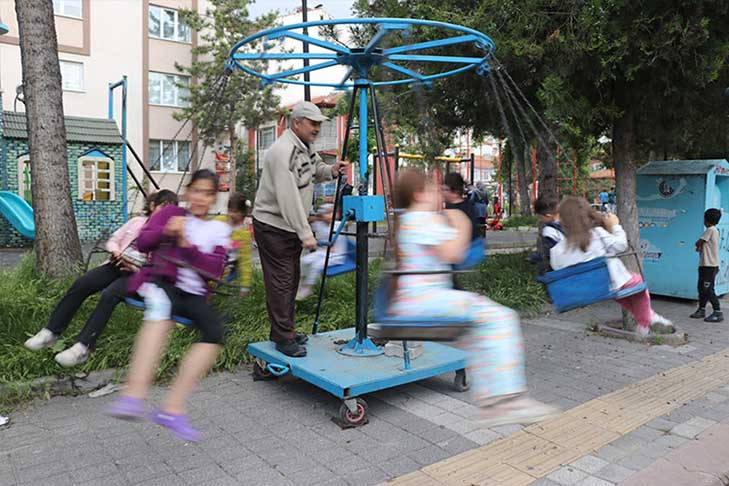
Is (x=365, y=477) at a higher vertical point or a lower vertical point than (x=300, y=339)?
lower

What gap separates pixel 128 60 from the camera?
25.4 m

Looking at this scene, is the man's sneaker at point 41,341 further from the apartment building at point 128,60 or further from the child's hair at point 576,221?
the apartment building at point 128,60

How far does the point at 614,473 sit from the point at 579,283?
3.85 ft

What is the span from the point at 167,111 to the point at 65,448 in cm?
2528

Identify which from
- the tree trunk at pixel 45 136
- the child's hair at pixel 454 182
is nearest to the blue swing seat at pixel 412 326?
the child's hair at pixel 454 182

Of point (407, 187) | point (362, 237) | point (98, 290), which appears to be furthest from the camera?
point (362, 237)

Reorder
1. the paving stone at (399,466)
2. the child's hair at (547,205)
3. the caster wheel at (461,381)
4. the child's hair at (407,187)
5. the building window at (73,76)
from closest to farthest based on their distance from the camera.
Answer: the child's hair at (407,187), the paving stone at (399,466), the child's hair at (547,205), the caster wheel at (461,381), the building window at (73,76)

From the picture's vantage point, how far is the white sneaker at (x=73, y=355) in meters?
3.56

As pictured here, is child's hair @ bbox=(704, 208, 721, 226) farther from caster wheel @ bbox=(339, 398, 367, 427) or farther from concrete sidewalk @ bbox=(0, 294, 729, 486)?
caster wheel @ bbox=(339, 398, 367, 427)

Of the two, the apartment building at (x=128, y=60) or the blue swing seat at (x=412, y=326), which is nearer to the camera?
the blue swing seat at (x=412, y=326)

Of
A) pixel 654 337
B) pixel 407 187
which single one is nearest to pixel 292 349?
pixel 407 187

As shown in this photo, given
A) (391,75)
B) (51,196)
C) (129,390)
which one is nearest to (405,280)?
(129,390)

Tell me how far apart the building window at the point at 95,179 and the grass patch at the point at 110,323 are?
38.2ft

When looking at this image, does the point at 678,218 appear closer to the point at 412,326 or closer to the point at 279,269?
the point at 279,269
